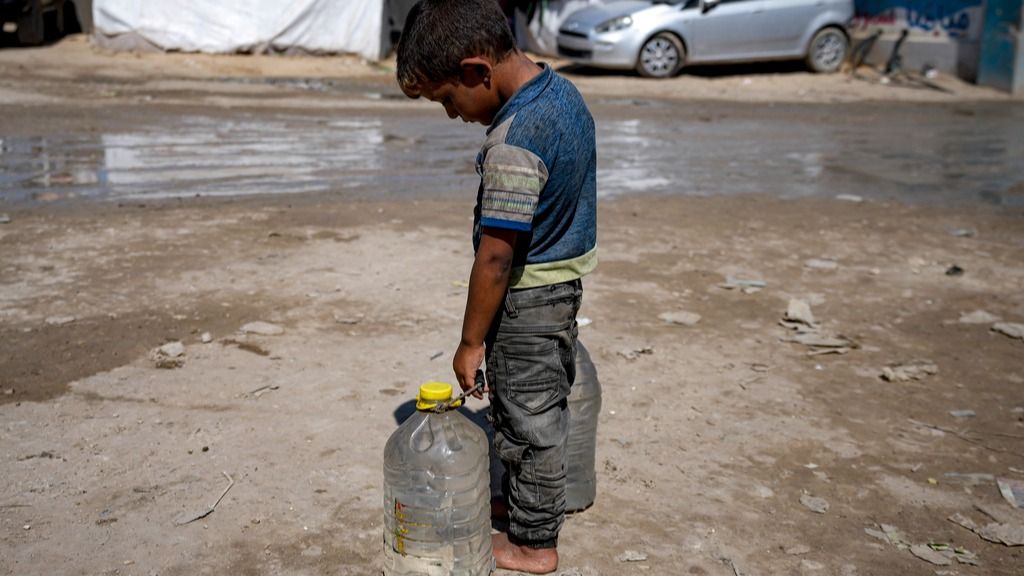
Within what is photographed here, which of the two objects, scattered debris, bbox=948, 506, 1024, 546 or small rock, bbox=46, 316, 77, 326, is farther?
small rock, bbox=46, 316, 77, 326

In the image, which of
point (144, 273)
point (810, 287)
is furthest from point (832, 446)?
point (144, 273)

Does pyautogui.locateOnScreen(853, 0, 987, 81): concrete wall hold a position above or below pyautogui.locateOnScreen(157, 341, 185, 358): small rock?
above

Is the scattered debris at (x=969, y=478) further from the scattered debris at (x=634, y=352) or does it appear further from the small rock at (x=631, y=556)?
the scattered debris at (x=634, y=352)

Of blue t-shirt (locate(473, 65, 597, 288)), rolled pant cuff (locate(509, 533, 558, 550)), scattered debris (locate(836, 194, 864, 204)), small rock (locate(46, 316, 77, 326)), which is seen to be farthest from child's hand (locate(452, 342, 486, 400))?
scattered debris (locate(836, 194, 864, 204))

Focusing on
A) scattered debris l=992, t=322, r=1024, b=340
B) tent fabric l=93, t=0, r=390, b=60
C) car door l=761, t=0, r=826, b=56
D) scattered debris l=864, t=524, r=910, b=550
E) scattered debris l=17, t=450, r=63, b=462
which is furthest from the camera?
tent fabric l=93, t=0, r=390, b=60

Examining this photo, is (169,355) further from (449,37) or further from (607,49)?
(607,49)

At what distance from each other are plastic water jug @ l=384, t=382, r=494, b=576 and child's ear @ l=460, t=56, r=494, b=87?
908mm

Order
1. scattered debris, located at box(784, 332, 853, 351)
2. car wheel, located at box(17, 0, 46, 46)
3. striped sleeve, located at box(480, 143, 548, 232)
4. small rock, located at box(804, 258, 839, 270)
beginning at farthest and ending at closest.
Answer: car wheel, located at box(17, 0, 46, 46) < small rock, located at box(804, 258, 839, 270) < scattered debris, located at box(784, 332, 853, 351) < striped sleeve, located at box(480, 143, 548, 232)

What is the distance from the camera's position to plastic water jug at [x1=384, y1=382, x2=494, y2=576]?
302 centimetres

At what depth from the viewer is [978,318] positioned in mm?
5711

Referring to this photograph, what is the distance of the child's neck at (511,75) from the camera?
2795 mm

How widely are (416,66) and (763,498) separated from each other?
6.64 feet

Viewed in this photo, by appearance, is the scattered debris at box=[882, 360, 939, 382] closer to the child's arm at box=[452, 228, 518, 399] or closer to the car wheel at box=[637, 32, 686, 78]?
the child's arm at box=[452, 228, 518, 399]

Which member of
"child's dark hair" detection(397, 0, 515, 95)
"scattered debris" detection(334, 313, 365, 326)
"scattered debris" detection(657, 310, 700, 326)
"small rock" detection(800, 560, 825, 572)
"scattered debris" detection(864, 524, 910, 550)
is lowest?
"scattered debris" detection(864, 524, 910, 550)
